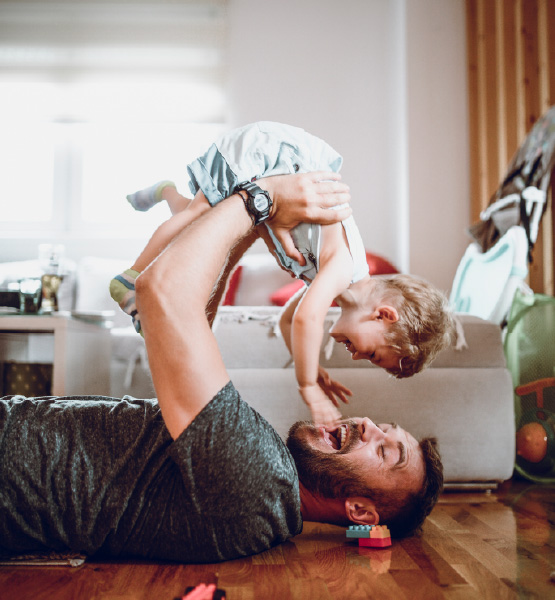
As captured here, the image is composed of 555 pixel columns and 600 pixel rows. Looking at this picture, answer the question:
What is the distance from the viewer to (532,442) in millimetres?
1367

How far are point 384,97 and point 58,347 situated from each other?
987 mm

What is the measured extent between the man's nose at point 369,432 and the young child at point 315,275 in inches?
2.3

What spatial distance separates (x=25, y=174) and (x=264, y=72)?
689 millimetres

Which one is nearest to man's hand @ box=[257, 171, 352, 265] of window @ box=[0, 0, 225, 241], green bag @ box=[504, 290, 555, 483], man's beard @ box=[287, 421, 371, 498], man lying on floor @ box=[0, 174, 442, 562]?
man lying on floor @ box=[0, 174, 442, 562]

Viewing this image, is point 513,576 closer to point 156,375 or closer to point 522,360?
point 156,375

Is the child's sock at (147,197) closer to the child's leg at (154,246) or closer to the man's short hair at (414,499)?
the child's leg at (154,246)

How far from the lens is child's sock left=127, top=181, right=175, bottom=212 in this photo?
3.49 ft

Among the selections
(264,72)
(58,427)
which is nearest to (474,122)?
(264,72)

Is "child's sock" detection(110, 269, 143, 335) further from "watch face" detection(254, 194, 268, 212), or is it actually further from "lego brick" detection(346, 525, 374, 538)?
"lego brick" detection(346, 525, 374, 538)

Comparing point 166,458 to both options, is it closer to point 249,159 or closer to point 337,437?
point 337,437

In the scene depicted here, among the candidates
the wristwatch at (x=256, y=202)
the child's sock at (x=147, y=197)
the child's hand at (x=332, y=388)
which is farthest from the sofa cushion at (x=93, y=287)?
the wristwatch at (x=256, y=202)

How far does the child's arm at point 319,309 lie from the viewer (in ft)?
3.13

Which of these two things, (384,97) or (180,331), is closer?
(180,331)

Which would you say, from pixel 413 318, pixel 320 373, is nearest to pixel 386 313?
pixel 413 318
